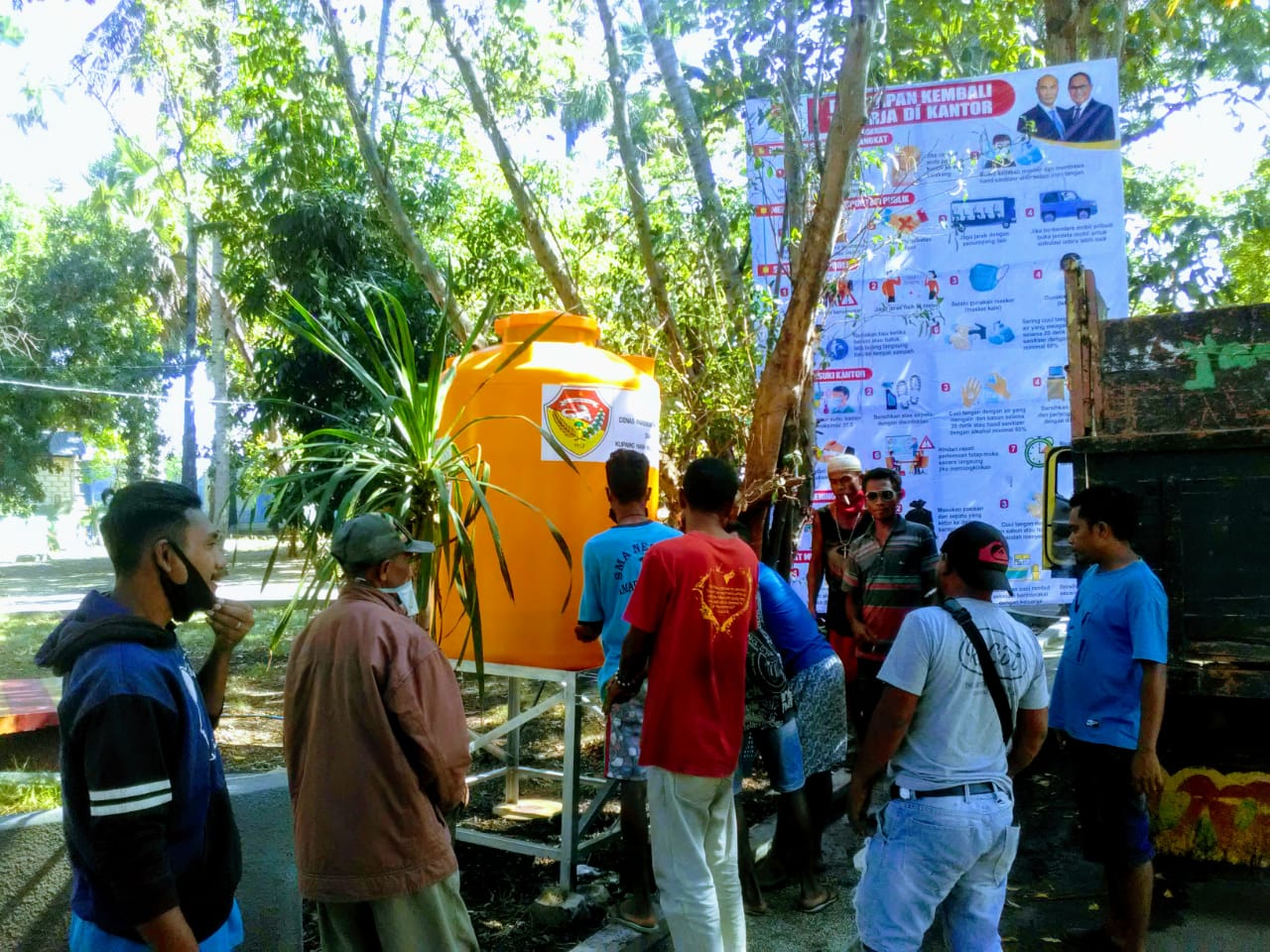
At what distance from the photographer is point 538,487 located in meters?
4.64

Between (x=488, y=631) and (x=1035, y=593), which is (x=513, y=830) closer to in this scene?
(x=488, y=631)

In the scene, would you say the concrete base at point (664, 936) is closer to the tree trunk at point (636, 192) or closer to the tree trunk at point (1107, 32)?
the tree trunk at point (636, 192)

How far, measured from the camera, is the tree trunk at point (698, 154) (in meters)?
6.34

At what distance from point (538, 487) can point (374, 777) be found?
84.9 inches

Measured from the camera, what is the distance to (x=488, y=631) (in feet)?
15.5

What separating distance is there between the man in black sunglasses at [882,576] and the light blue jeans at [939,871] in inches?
80.8

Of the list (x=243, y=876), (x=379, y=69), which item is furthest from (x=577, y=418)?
(x=379, y=69)

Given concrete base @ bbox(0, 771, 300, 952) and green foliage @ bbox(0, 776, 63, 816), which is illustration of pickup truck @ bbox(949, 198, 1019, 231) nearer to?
concrete base @ bbox(0, 771, 300, 952)

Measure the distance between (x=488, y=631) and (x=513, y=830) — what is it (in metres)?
1.28

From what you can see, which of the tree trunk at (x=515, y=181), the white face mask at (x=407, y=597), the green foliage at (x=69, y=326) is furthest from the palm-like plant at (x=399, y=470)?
the green foliage at (x=69, y=326)

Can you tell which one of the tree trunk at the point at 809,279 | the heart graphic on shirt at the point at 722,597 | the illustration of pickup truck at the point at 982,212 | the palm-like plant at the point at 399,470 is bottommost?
the heart graphic on shirt at the point at 722,597

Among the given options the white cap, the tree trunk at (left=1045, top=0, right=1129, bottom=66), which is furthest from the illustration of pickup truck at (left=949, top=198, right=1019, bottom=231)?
the tree trunk at (left=1045, top=0, right=1129, bottom=66)

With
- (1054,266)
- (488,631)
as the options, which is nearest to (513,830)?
(488,631)

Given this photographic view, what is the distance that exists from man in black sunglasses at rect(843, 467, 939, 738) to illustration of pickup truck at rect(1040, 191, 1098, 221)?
2879 mm
